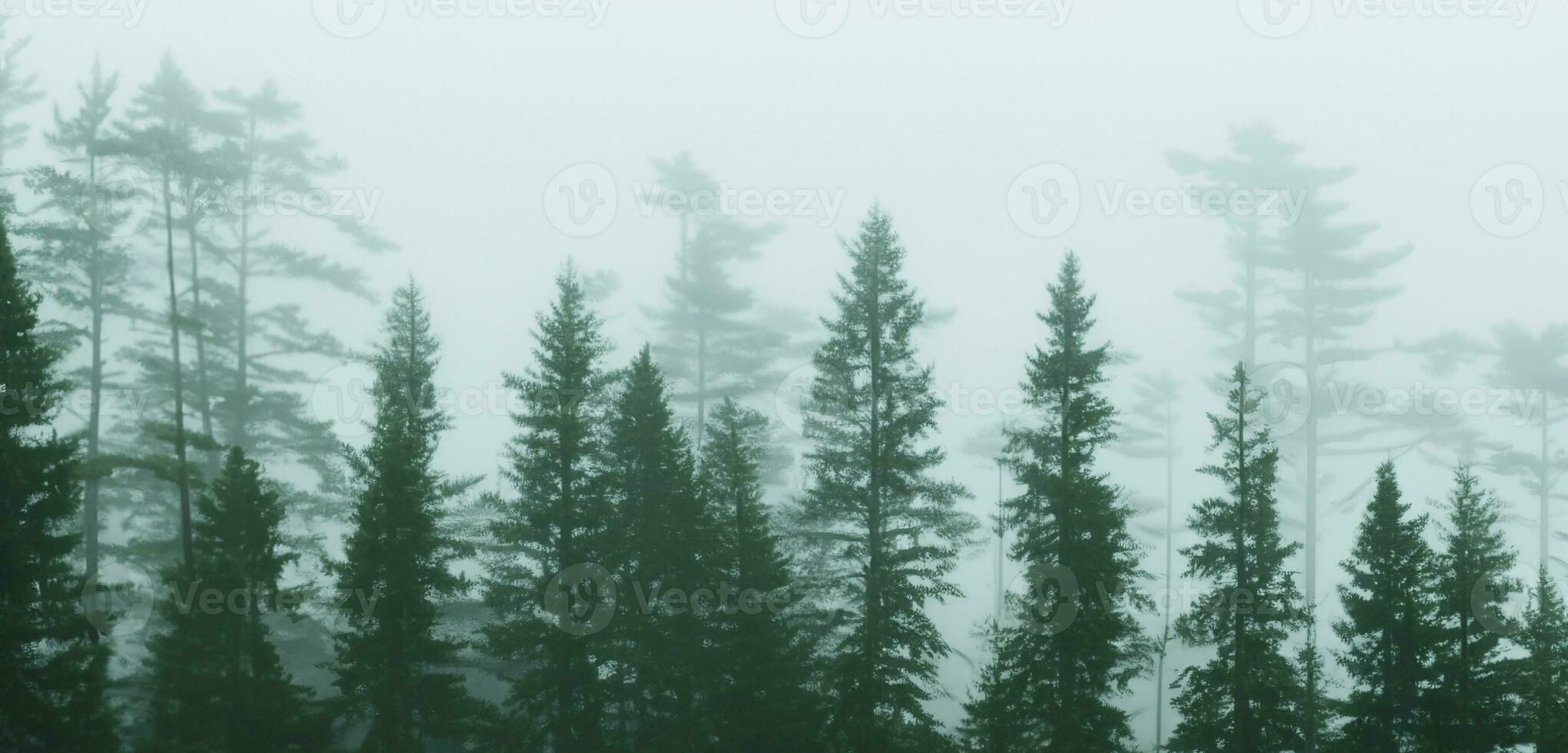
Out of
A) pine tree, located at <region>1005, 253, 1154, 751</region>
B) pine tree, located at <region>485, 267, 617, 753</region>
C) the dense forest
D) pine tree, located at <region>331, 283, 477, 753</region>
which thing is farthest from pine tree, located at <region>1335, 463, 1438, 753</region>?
pine tree, located at <region>331, 283, 477, 753</region>

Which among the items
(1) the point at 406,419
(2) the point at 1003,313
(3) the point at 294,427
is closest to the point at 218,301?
(3) the point at 294,427

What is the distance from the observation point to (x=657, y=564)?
22234mm

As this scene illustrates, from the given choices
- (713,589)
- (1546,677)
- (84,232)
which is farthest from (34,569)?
(1546,677)

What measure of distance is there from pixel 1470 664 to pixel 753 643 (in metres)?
15.5

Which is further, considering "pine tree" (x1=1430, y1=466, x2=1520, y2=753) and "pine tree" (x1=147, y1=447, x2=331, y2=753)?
"pine tree" (x1=1430, y1=466, x2=1520, y2=753)

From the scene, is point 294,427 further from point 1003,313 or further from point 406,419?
point 1003,313

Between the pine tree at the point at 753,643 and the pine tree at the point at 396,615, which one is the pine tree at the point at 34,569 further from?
the pine tree at the point at 753,643

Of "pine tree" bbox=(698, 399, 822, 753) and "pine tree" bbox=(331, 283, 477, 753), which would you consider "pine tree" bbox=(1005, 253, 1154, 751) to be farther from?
"pine tree" bbox=(331, 283, 477, 753)

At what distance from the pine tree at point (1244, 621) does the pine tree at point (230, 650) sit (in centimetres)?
1876

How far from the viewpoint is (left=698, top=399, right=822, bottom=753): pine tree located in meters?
21.0

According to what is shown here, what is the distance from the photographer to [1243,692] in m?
21.5

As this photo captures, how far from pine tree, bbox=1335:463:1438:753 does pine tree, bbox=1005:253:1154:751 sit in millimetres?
4472

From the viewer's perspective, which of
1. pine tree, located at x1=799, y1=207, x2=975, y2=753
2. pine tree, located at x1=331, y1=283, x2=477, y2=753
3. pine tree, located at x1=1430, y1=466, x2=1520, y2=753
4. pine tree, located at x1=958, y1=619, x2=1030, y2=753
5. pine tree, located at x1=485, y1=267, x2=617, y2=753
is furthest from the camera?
pine tree, located at x1=958, y1=619, x2=1030, y2=753

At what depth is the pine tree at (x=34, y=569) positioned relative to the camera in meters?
17.6
